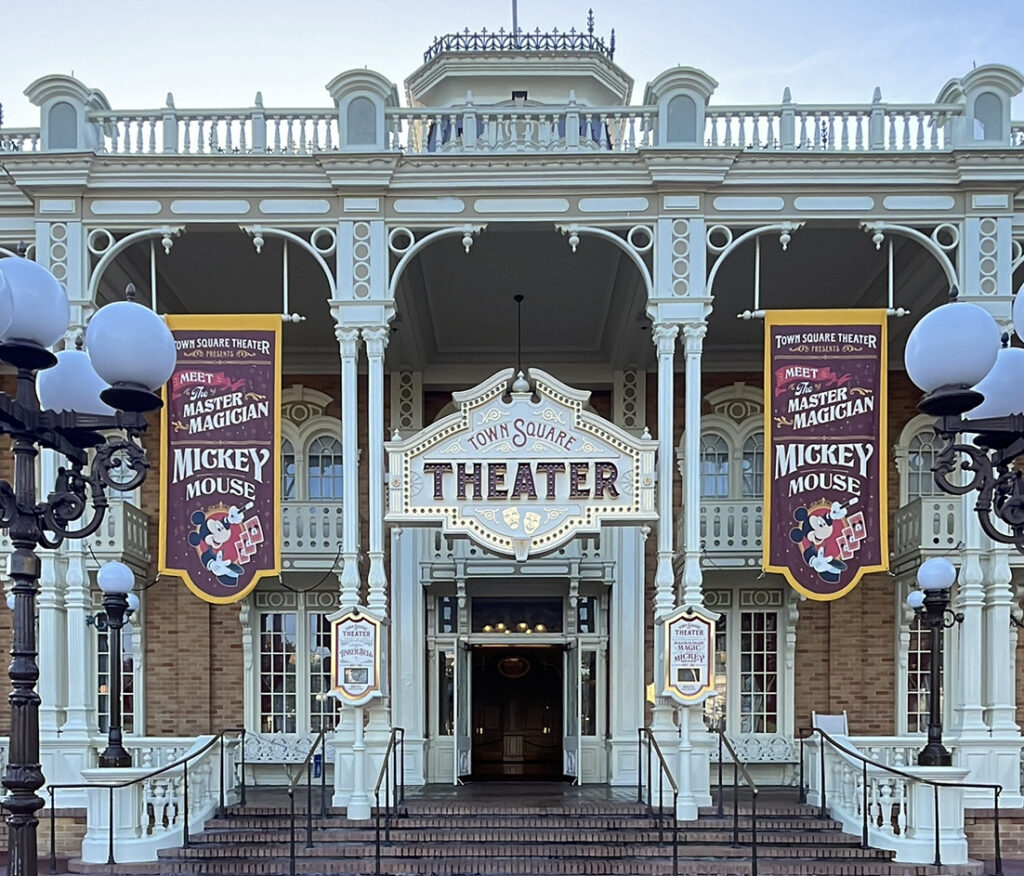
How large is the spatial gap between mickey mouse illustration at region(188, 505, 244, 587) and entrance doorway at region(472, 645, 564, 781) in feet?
23.9

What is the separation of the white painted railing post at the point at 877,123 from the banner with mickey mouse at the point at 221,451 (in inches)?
274

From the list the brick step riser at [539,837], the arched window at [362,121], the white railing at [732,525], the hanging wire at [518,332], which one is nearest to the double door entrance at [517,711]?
the white railing at [732,525]

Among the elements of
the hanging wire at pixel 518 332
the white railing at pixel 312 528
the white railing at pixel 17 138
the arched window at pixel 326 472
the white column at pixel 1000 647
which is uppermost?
the white railing at pixel 17 138

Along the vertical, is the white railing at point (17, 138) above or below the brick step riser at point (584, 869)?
above

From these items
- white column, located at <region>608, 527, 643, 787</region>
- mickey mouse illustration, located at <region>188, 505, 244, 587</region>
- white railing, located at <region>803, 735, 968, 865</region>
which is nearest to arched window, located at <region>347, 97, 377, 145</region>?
mickey mouse illustration, located at <region>188, 505, 244, 587</region>

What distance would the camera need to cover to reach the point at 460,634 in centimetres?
1761

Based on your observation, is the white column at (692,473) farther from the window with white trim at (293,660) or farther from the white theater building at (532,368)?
the window with white trim at (293,660)

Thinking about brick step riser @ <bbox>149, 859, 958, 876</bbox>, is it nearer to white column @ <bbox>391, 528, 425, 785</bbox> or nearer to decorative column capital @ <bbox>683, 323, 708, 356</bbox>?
decorative column capital @ <bbox>683, 323, 708, 356</bbox>

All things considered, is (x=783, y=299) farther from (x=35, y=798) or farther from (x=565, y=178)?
(x=35, y=798)

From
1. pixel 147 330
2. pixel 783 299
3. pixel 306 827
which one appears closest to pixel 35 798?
pixel 147 330

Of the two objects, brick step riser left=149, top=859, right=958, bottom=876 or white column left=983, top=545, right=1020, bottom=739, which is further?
white column left=983, top=545, right=1020, bottom=739

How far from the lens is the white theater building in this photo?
13141mm

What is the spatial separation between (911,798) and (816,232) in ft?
21.3

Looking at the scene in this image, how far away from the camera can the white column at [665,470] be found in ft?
42.0
